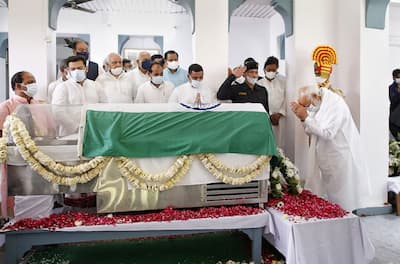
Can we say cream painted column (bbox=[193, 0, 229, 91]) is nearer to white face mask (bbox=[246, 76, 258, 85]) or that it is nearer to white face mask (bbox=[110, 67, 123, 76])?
white face mask (bbox=[246, 76, 258, 85])

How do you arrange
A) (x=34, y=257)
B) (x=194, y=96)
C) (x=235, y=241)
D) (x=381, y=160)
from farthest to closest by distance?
(x=381, y=160)
(x=194, y=96)
(x=235, y=241)
(x=34, y=257)

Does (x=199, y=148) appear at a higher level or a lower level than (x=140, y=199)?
higher

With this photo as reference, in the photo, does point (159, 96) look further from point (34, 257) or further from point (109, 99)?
point (34, 257)

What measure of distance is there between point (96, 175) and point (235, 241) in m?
1.59

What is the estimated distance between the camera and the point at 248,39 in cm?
937

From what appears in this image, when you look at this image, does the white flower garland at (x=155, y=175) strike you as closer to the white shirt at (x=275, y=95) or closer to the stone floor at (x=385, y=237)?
the stone floor at (x=385, y=237)

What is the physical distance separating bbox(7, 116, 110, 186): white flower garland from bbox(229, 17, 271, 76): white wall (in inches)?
268

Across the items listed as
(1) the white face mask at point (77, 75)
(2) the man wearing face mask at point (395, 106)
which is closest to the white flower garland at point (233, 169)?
(1) the white face mask at point (77, 75)

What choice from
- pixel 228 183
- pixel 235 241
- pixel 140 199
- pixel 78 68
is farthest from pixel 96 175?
pixel 235 241

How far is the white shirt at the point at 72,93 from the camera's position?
3.76 m

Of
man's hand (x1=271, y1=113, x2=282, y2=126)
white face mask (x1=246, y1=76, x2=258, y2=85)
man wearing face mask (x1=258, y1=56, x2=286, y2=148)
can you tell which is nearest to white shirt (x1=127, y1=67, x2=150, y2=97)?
white face mask (x1=246, y1=76, x2=258, y2=85)

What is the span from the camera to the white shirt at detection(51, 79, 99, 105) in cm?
376

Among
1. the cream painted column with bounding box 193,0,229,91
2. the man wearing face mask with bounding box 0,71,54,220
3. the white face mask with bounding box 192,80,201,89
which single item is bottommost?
the man wearing face mask with bounding box 0,71,54,220

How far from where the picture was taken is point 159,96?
14.2 feet
